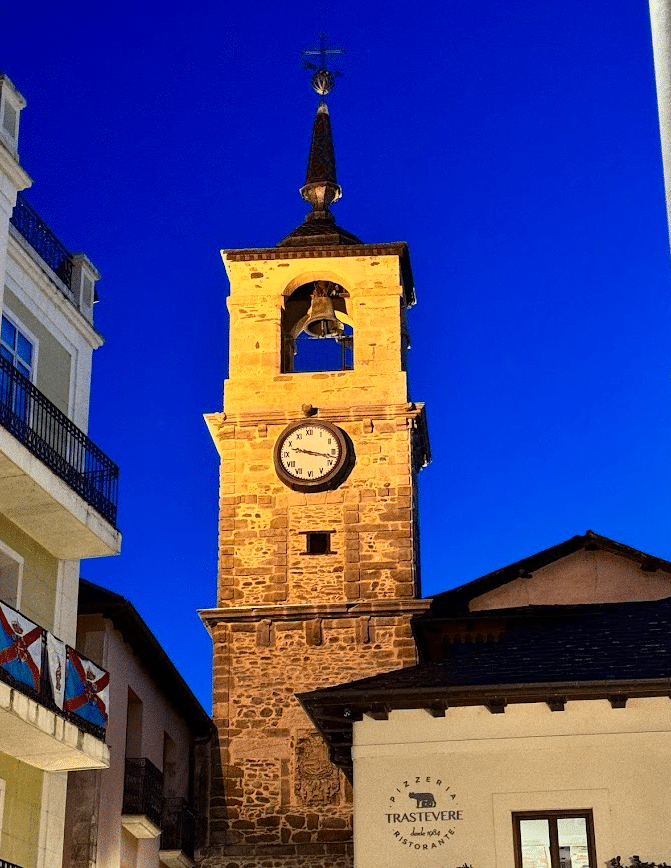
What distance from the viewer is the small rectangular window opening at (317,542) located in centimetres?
3141

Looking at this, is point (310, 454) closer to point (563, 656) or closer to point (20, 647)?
point (563, 656)

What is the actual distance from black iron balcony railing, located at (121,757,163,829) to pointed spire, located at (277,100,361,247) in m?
13.8

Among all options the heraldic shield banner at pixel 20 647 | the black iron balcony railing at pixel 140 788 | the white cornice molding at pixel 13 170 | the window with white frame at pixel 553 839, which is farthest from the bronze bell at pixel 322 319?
the window with white frame at pixel 553 839

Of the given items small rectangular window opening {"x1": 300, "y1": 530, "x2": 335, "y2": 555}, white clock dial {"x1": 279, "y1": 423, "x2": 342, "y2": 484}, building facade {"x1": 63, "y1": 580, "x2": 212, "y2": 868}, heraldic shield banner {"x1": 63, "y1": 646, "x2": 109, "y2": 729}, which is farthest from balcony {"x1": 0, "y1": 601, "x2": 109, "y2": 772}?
white clock dial {"x1": 279, "y1": 423, "x2": 342, "y2": 484}

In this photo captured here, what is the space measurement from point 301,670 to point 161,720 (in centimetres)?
359

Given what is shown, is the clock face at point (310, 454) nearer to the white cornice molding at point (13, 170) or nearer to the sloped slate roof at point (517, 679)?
the sloped slate roof at point (517, 679)

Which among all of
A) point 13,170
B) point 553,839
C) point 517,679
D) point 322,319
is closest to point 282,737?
point 322,319

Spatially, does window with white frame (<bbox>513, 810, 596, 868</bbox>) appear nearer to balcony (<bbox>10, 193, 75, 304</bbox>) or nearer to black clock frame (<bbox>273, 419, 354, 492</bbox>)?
balcony (<bbox>10, 193, 75, 304</bbox>)

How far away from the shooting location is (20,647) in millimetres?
16641

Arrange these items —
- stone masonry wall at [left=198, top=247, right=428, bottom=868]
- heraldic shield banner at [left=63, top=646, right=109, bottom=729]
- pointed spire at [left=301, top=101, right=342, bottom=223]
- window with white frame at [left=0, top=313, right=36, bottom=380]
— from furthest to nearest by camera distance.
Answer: pointed spire at [left=301, top=101, right=342, bottom=223] → stone masonry wall at [left=198, top=247, right=428, bottom=868] → window with white frame at [left=0, top=313, right=36, bottom=380] → heraldic shield banner at [left=63, top=646, right=109, bottom=729]

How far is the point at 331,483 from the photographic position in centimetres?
3198

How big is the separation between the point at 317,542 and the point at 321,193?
9.48m

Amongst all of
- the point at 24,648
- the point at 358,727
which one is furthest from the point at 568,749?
the point at 24,648

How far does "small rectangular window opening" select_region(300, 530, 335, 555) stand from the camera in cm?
3141
